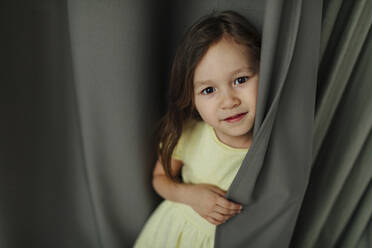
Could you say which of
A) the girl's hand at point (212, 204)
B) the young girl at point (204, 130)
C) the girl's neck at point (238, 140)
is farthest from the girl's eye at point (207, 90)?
the girl's hand at point (212, 204)

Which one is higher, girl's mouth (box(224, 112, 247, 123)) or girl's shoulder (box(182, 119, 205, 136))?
girl's mouth (box(224, 112, 247, 123))

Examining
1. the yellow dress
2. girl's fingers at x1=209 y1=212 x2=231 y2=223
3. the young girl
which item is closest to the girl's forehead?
the young girl

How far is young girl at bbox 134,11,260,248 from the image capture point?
710mm

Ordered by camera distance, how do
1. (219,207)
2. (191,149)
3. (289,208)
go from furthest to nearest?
(191,149) → (219,207) → (289,208)

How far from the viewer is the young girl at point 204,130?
0.71 m

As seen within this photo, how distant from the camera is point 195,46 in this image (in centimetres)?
73

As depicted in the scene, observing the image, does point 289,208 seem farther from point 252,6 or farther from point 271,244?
point 252,6

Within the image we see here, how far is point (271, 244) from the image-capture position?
2.32 ft

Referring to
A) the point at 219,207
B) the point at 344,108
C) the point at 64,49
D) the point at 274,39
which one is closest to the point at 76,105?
A: the point at 64,49

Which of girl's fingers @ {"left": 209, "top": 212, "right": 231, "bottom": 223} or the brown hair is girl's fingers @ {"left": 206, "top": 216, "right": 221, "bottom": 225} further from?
the brown hair

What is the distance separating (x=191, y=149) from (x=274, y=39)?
44cm

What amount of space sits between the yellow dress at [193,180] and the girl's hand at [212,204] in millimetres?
26

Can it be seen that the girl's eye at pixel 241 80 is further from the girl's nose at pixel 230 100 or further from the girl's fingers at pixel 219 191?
the girl's fingers at pixel 219 191

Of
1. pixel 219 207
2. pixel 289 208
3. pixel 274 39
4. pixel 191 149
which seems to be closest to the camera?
pixel 274 39
